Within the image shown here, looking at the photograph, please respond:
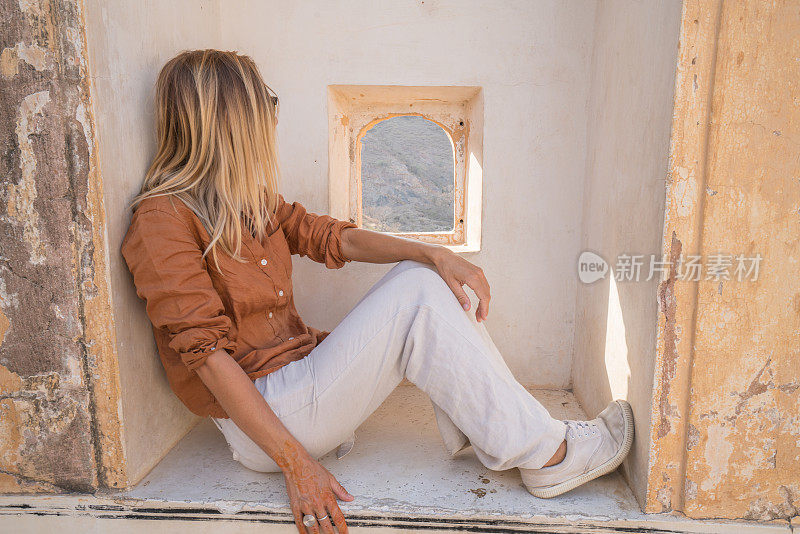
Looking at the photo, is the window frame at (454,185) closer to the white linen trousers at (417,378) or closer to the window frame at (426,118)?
the window frame at (426,118)

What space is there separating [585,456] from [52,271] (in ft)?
4.96

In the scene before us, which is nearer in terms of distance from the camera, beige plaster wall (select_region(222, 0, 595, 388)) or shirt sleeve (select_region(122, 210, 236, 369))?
shirt sleeve (select_region(122, 210, 236, 369))

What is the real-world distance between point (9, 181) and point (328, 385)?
951 mm

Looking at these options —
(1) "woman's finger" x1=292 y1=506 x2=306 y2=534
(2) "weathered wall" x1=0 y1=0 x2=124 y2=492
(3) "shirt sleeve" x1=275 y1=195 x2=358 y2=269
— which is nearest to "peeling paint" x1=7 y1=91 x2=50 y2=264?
(2) "weathered wall" x1=0 y1=0 x2=124 y2=492

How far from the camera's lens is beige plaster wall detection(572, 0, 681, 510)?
1348 millimetres

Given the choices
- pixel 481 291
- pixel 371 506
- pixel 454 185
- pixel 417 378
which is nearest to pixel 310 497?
pixel 371 506

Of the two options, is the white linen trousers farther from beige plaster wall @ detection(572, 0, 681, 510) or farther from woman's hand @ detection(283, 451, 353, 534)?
beige plaster wall @ detection(572, 0, 681, 510)

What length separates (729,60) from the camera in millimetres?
1219

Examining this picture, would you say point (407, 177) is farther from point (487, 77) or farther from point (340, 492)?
point (340, 492)

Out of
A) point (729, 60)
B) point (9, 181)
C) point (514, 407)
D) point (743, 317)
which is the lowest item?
point (514, 407)

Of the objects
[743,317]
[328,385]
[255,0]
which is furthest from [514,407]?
[255,0]

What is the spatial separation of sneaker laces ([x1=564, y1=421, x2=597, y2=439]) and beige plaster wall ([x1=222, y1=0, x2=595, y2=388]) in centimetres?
76

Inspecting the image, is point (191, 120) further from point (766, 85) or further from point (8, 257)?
point (766, 85)

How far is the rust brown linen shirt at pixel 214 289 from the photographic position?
125 centimetres
